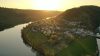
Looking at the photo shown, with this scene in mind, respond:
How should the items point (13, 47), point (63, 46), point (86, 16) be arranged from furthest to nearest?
point (86, 16)
point (13, 47)
point (63, 46)

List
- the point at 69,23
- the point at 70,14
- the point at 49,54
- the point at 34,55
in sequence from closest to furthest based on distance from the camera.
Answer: the point at 49,54 < the point at 34,55 < the point at 69,23 < the point at 70,14

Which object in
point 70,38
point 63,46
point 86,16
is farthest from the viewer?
point 86,16

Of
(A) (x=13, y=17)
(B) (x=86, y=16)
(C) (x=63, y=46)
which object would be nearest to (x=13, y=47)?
(C) (x=63, y=46)

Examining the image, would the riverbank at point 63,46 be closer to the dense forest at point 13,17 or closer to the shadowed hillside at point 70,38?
the shadowed hillside at point 70,38

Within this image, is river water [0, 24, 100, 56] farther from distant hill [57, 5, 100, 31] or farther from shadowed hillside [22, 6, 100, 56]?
distant hill [57, 5, 100, 31]

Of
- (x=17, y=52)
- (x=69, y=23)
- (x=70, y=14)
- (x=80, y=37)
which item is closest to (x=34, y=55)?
(x=17, y=52)

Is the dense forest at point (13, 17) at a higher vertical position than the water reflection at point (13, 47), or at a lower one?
lower

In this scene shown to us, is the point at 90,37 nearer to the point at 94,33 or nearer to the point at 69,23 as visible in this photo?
the point at 94,33

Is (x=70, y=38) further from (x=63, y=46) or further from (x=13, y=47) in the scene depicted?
(x=13, y=47)

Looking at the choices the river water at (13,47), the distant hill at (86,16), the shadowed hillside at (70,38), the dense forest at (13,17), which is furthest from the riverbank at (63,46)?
the dense forest at (13,17)
